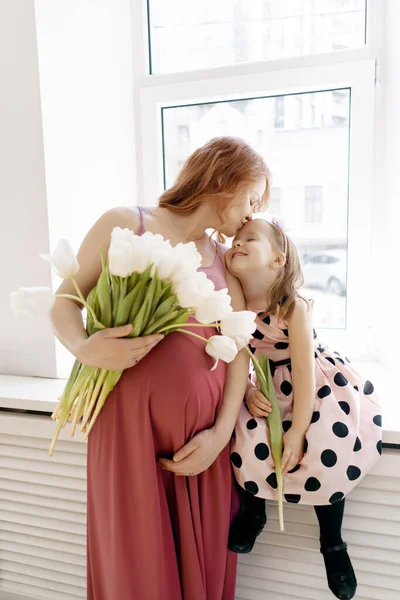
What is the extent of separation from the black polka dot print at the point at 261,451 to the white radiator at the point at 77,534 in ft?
0.67

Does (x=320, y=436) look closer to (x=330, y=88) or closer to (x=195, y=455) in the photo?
(x=195, y=455)

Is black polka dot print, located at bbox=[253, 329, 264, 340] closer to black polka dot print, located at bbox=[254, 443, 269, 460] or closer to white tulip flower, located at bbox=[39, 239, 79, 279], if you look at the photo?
black polka dot print, located at bbox=[254, 443, 269, 460]

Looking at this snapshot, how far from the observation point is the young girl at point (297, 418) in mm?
1094

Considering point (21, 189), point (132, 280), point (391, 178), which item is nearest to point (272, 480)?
point (132, 280)

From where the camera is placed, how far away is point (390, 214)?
1548 mm

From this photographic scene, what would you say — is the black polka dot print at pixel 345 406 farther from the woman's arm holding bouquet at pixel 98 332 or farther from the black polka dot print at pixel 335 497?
the woman's arm holding bouquet at pixel 98 332

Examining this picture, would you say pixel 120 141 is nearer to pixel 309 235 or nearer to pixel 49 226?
pixel 49 226

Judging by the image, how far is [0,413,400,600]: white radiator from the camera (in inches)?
46.7

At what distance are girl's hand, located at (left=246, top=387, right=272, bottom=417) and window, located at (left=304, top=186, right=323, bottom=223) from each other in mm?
786

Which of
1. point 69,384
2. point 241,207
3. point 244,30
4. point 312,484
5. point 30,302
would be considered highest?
point 244,30

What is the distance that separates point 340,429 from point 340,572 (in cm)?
33

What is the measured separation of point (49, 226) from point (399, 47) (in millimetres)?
1146

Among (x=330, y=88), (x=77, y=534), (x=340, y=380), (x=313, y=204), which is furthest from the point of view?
(x=313, y=204)

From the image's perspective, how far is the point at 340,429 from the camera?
3.60 ft
